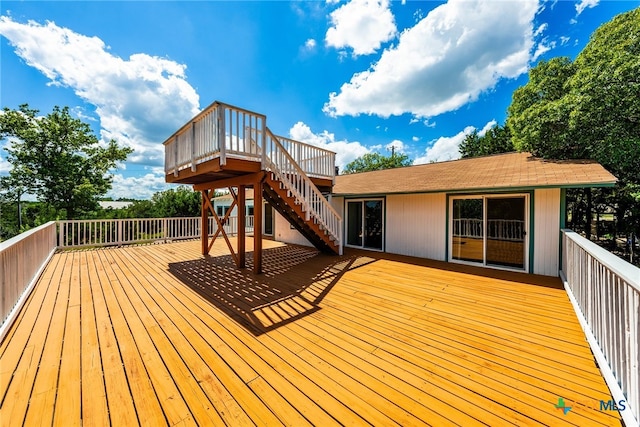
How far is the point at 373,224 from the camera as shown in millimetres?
8312

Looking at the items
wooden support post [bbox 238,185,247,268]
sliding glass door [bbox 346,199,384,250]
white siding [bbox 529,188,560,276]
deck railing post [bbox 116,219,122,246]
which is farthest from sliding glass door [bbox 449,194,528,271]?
deck railing post [bbox 116,219,122,246]

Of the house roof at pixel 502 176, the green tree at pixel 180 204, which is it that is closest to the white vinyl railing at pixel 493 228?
the house roof at pixel 502 176

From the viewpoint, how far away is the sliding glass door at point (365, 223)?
319 inches

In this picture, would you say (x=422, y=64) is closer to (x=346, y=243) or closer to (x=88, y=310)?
(x=346, y=243)

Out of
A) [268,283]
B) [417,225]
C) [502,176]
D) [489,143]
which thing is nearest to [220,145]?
[268,283]

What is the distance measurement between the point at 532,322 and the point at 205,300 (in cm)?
476

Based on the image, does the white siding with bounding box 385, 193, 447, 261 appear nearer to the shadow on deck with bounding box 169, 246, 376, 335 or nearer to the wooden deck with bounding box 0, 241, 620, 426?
the shadow on deck with bounding box 169, 246, 376, 335

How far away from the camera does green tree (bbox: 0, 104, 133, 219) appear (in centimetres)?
1288

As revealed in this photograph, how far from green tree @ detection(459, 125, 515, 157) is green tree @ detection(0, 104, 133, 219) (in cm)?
2592

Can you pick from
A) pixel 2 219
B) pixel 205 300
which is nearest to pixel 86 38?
pixel 205 300

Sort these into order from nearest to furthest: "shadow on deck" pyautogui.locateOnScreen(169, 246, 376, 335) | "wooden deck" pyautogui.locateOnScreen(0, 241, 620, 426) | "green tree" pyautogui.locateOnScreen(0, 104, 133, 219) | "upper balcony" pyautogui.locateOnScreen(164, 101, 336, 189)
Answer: "wooden deck" pyautogui.locateOnScreen(0, 241, 620, 426) < "shadow on deck" pyautogui.locateOnScreen(169, 246, 376, 335) < "upper balcony" pyautogui.locateOnScreen(164, 101, 336, 189) < "green tree" pyautogui.locateOnScreen(0, 104, 133, 219)

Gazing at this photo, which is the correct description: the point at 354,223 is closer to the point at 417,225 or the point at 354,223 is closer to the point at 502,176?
the point at 417,225

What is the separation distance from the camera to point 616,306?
1.96m

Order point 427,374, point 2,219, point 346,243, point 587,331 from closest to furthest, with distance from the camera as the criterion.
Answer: point 427,374 → point 587,331 → point 346,243 → point 2,219
